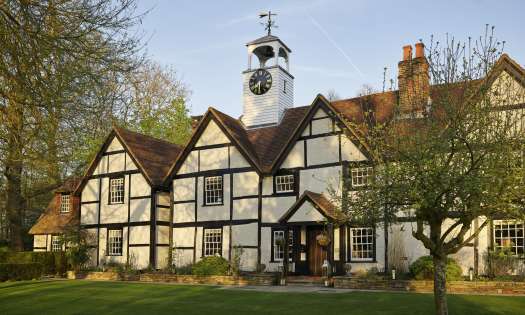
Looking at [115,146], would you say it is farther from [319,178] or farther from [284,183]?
[319,178]

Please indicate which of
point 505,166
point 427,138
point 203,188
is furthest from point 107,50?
point 203,188

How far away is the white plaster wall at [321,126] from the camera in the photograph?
25.9 metres

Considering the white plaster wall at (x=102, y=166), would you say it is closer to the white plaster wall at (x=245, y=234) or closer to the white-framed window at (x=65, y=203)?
the white-framed window at (x=65, y=203)

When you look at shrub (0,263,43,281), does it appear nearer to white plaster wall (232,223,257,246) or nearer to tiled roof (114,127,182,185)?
tiled roof (114,127,182,185)

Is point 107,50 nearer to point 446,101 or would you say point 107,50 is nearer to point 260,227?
point 446,101

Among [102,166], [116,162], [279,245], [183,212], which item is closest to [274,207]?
[279,245]

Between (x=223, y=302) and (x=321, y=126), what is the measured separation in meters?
11.3

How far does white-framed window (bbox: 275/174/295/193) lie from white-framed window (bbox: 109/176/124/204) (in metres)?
9.87

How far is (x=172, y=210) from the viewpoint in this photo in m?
30.2

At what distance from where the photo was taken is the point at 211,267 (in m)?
26.1

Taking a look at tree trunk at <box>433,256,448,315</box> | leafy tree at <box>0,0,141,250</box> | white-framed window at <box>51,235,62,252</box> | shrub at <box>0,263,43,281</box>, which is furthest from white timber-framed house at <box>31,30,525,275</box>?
leafy tree at <box>0,0,141,250</box>

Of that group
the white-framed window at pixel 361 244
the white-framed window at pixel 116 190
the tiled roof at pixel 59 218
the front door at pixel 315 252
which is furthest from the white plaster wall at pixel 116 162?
the white-framed window at pixel 361 244

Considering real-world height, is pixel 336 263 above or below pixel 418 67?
below

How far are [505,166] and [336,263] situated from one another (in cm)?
1347
